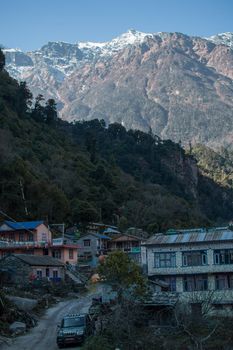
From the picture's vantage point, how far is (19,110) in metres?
119

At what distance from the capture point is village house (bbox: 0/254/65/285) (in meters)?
49.8

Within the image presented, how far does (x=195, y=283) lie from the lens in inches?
1721

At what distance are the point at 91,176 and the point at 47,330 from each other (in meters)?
67.6

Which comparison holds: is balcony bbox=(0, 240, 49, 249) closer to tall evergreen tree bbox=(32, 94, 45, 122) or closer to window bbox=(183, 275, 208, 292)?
window bbox=(183, 275, 208, 292)

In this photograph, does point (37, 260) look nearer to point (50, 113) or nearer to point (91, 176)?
point (91, 176)

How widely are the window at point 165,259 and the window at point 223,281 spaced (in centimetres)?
343

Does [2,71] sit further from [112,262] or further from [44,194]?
[112,262]

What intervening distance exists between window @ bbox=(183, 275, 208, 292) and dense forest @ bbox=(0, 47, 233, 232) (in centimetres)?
2829

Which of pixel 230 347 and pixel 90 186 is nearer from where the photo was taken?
pixel 230 347

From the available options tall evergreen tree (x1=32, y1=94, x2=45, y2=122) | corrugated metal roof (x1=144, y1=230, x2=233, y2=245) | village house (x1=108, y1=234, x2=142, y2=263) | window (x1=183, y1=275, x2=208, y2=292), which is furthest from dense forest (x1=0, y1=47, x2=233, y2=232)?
window (x1=183, y1=275, x2=208, y2=292)

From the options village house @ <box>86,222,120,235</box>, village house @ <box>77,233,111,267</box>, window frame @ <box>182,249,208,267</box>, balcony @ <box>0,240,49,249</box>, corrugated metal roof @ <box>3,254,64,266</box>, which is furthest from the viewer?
village house @ <box>86,222,120,235</box>

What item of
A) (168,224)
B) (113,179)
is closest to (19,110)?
(113,179)

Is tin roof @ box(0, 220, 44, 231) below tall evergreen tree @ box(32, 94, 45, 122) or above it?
below

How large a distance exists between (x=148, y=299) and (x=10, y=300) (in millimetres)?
9319
